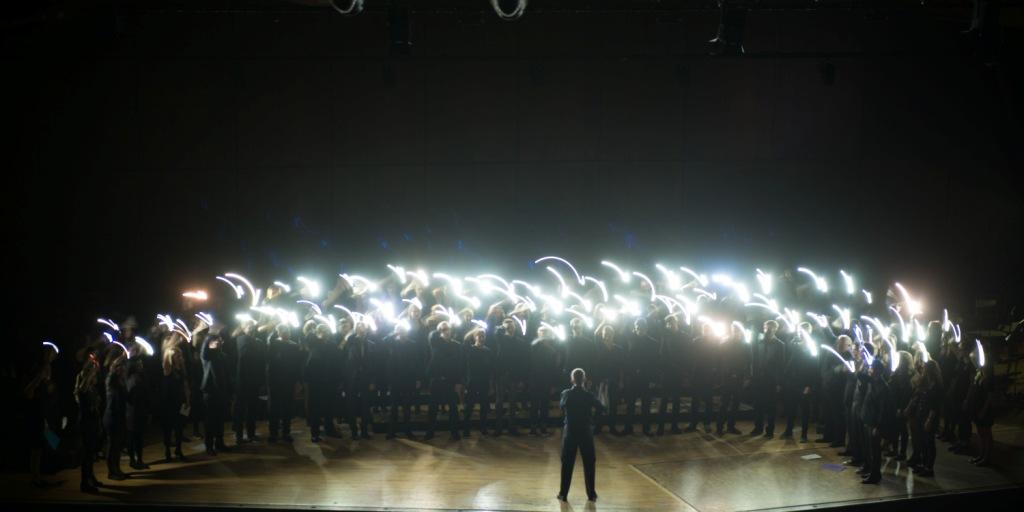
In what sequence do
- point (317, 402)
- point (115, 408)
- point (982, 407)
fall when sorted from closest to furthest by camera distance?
point (115, 408) → point (982, 407) → point (317, 402)

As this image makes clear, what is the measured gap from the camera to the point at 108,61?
17984mm

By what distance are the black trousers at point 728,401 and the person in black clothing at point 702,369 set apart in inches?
10.0

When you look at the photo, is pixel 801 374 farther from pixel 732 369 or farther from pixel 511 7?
pixel 511 7

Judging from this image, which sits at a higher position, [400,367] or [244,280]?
[244,280]

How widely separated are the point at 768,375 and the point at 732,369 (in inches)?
24.2

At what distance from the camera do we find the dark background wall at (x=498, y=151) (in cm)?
1808

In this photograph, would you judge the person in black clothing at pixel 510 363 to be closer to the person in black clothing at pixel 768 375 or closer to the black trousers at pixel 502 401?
the black trousers at pixel 502 401

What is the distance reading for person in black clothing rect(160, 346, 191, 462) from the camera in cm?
1235

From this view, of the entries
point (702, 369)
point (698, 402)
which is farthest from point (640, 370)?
point (698, 402)

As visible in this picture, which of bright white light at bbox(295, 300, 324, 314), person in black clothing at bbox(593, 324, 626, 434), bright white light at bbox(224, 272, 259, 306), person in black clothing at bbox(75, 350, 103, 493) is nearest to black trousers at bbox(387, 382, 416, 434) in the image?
bright white light at bbox(295, 300, 324, 314)

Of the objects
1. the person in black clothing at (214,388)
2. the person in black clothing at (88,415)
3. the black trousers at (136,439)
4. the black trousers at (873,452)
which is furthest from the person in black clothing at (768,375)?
the person in black clothing at (88,415)

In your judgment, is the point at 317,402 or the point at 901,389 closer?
the point at 901,389

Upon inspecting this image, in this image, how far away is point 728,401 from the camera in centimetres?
1431

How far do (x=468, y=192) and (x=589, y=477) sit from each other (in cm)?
969
